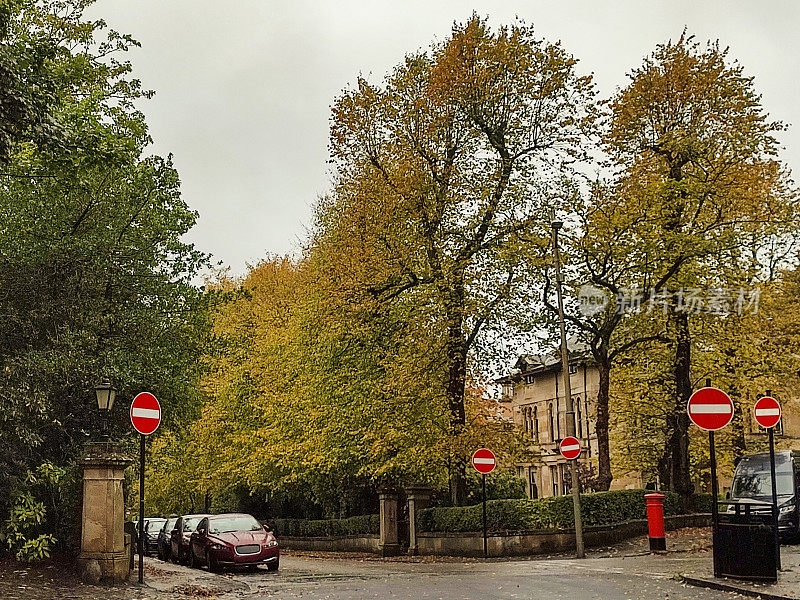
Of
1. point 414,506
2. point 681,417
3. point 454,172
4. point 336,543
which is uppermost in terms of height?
point 454,172

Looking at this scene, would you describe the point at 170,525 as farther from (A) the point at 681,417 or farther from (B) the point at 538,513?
(A) the point at 681,417

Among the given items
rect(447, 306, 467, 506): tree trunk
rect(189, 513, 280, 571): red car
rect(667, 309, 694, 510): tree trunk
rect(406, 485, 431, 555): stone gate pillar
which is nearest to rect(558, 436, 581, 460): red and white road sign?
rect(447, 306, 467, 506): tree trunk

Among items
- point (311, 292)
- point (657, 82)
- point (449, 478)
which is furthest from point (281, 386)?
point (657, 82)

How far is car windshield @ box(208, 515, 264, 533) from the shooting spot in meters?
25.6

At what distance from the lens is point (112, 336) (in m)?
21.2

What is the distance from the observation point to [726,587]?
14.8 metres

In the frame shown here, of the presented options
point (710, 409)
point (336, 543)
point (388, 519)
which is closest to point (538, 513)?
point (388, 519)

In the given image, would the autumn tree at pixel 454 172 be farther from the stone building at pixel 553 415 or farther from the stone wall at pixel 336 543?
the stone building at pixel 553 415

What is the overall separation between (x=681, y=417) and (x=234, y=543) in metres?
18.2

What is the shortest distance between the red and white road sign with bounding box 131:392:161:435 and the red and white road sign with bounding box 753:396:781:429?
37.3 ft

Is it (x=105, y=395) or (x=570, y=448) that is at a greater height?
(x=105, y=395)

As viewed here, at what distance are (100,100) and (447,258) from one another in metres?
12.2

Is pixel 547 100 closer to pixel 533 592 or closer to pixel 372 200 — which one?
pixel 372 200

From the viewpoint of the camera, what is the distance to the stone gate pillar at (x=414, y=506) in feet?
104
